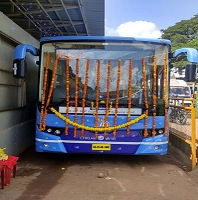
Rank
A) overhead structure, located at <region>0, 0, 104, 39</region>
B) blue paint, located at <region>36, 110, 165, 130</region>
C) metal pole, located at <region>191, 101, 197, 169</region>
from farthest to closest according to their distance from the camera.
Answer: overhead structure, located at <region>0, 0, 104, 39</region> < metal pole, located at <region>191, 101, 197, 169</region> < blue paint, located at <region>36, 110, 165, 130</region>

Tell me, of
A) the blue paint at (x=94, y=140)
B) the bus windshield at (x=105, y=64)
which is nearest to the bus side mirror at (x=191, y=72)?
the bus windshield at (x=105, y=64)

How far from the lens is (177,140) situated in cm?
743

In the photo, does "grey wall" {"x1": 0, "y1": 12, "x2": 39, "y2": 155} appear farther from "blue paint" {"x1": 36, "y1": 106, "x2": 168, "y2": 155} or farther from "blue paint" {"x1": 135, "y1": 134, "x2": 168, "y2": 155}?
"blue paint" {"x1": 135, "y1": 134, "x2": 168, "y2": 155}

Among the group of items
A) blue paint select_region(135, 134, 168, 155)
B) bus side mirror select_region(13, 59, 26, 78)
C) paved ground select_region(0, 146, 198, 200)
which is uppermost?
bus side mirror select_region(13, 59, 26, 78)

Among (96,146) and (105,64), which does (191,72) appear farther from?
(96,146)

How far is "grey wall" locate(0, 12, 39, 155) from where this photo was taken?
5.59 m

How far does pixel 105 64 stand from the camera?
5.39 m

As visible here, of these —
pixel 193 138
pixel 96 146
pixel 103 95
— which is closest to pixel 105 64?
pixel 103 95

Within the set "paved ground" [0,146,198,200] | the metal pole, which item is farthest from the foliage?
"paved ground" [0,146,198,200]

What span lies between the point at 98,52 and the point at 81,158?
102 inches

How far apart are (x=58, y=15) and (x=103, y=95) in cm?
457

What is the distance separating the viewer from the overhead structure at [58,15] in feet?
25.4

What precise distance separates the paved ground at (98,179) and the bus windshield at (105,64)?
1382 mm

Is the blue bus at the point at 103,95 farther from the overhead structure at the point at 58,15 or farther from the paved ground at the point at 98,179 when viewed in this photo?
the overhead structure at the point at 58,15
